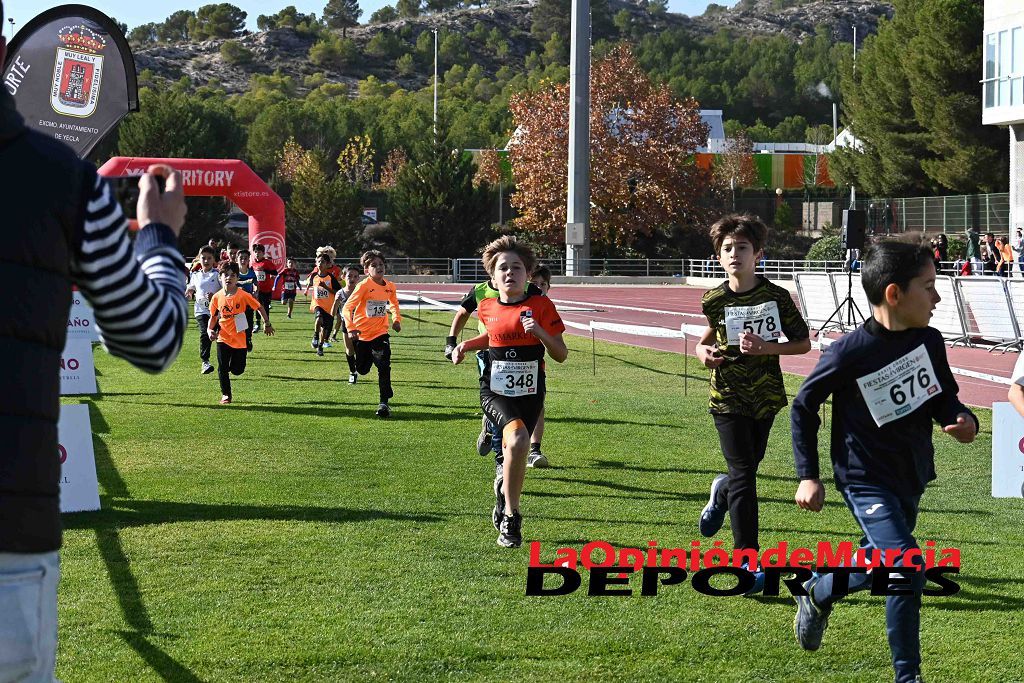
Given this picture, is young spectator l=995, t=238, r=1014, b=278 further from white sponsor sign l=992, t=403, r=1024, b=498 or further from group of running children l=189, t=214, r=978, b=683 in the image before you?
white sponsor sign l=992, t=403, r=1024, b=498

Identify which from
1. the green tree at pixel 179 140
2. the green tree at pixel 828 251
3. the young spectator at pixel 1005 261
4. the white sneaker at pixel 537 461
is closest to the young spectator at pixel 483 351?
the white sneaker at pixel 537 461

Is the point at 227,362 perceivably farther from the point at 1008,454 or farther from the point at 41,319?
the point at 41,319

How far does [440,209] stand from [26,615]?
215ft

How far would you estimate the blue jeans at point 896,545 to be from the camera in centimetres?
505

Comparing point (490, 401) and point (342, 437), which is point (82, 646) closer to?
point (490, 401)

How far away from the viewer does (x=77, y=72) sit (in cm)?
1049

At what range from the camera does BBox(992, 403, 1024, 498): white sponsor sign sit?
809 centimetres

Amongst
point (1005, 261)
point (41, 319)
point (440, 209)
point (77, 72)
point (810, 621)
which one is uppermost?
point (440, 209)

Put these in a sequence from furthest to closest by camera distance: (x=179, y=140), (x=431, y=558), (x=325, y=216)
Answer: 1. (x=179, y=140)
2. (x=325, y=216)
3. (x=431, y=558)

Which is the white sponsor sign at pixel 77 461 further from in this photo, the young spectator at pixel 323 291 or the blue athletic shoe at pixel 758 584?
the young spectator at pixel 323 291

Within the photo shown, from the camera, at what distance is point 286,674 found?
18.5 feet

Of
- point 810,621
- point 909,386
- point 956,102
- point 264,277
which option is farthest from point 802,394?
point 956,102

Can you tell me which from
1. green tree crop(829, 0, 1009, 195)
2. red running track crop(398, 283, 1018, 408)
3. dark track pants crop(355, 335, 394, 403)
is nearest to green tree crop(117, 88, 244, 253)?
red running track crop(398, 283, 1018, 408)

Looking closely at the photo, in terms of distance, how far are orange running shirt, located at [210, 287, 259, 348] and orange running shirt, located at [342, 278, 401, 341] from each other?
142cm
